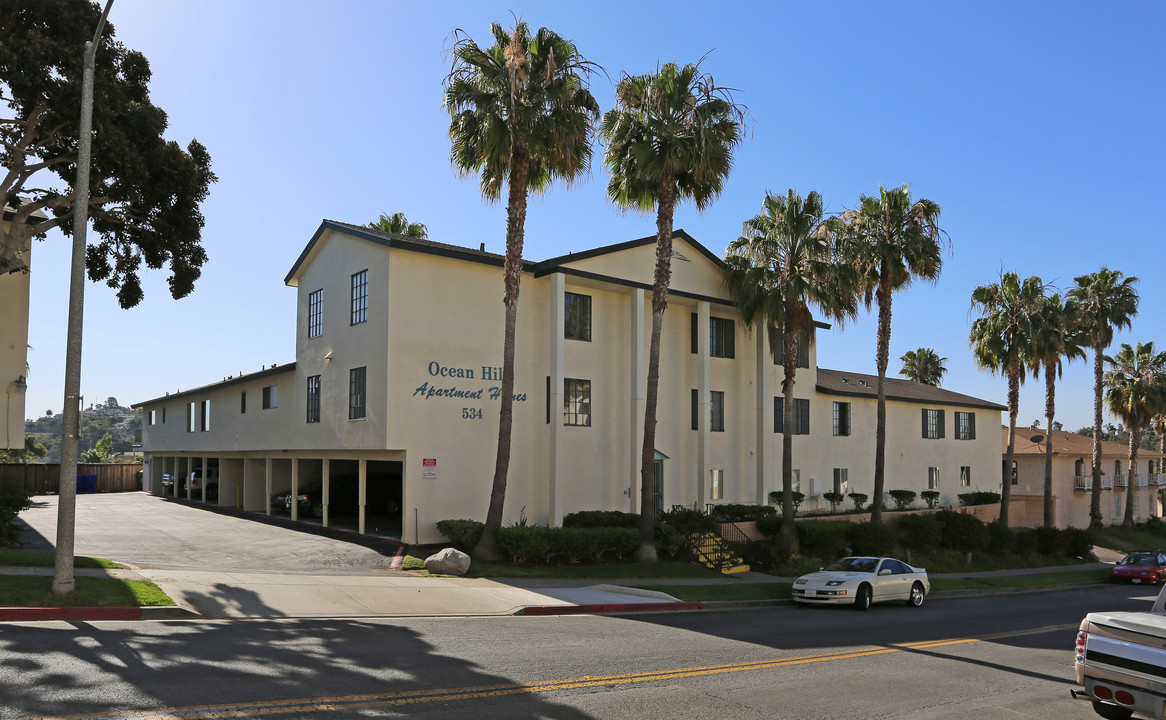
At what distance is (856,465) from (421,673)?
33.8 meters

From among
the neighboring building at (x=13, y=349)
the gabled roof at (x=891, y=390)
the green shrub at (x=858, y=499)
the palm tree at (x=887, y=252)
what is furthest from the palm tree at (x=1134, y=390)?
the neighboring building at (x=13, y=349)

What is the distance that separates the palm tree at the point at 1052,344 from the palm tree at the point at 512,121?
1083 inches

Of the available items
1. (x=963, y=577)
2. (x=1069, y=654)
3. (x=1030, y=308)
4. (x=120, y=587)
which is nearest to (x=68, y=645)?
(x=120, y=587)

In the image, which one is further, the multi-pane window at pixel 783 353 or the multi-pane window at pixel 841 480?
the multi-pane window at pixel 841 480

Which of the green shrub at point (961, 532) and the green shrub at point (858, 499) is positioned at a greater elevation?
the green shrub at point (858, 499)

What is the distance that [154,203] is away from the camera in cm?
2019

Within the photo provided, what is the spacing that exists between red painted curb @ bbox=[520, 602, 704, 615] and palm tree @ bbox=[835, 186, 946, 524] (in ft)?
52.2

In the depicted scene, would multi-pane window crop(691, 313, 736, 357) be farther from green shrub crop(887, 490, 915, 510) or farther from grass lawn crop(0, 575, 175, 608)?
grass lawn crop(0, 575, 175, 608)

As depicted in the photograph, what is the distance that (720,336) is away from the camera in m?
33.0

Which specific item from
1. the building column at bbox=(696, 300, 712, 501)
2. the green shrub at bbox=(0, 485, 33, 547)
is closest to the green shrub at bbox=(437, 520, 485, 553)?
the building column at bbox=(696, 300, 712, 501)

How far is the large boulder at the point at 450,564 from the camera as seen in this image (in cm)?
1992

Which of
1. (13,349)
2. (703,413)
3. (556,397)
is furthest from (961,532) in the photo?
(13,349)

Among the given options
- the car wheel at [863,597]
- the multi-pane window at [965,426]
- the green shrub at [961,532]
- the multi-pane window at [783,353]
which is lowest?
the green shrub at [961,532]

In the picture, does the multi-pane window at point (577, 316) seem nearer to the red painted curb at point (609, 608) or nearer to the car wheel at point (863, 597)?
the red painted curb at point (609, 608)
